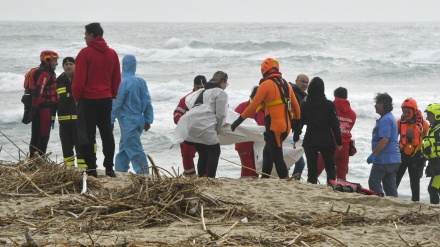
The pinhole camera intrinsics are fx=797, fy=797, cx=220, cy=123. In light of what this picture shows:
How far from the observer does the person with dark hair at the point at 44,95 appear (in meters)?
9.90

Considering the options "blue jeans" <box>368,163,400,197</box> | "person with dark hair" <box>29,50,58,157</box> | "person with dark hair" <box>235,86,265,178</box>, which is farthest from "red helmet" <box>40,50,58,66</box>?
"blue jeans" <box>368,163,400,197</box>

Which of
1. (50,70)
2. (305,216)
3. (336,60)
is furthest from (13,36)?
(305,216)

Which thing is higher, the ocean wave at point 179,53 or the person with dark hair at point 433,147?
the person with dark hair at point 433,147

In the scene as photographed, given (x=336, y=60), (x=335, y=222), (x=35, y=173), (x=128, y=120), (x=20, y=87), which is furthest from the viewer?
(x=336, y=60)

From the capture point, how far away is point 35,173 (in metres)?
7.43

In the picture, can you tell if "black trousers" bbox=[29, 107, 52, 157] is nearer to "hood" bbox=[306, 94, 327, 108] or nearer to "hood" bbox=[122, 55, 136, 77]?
"hood" bbox=[122, 55, 136, 77]

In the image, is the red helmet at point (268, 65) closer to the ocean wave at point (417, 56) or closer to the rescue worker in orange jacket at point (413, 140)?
the rescue worker in orange jacket at point (413, 140)

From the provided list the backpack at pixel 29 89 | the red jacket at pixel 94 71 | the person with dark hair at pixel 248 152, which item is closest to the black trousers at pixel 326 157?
the person with dark hair at pixel 248 152

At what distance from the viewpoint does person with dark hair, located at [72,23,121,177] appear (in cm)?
812

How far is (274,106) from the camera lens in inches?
354

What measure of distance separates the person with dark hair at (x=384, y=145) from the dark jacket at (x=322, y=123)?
26.1 inches

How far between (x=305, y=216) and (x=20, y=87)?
2446 centimetres

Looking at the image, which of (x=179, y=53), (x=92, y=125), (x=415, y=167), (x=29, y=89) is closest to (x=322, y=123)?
(x=415, y=167)

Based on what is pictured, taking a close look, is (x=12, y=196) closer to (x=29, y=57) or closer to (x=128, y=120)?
(x=128, y=120)
